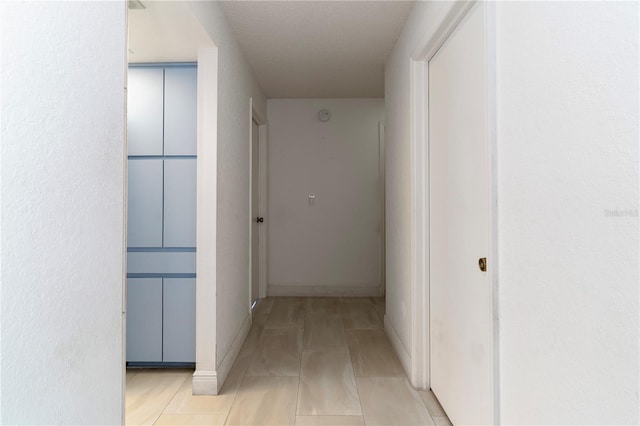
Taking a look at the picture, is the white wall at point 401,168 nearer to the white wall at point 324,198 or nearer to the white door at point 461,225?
the white door at point 461,225

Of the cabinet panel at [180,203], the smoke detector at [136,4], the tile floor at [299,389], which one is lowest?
the tile floor at [299,389]

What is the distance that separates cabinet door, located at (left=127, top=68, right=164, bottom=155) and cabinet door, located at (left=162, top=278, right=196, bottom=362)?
938mm

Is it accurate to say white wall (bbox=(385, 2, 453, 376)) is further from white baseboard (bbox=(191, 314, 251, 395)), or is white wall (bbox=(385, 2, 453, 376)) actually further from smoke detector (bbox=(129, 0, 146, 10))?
smoke detector (bbox=(129, 0, 146, 10))

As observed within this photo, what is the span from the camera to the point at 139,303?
2.49 meters

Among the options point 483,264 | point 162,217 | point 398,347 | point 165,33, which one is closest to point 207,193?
point 162,217

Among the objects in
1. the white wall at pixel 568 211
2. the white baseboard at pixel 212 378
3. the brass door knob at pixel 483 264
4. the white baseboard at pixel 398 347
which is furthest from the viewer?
the white baseboard at pixel 398 347

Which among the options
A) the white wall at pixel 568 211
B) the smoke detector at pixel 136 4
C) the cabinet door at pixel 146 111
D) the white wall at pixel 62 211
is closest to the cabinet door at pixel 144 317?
the cabinet door at pixel 146 111

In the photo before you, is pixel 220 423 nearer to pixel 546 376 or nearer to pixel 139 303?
pixel 139 303

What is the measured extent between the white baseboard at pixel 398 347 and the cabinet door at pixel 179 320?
1445 millimetres

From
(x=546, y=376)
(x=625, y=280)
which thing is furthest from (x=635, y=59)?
(x=546, y=376)

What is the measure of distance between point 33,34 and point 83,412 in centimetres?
97

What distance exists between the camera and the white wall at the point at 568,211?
757 millimetres

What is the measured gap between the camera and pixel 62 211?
907 millimetres

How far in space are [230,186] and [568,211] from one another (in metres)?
2.11
